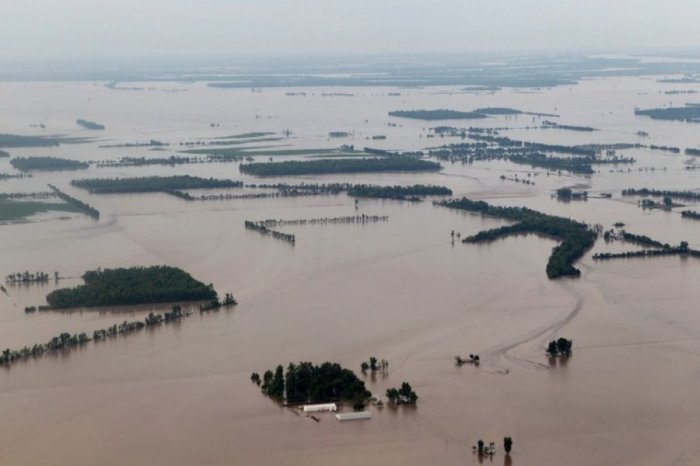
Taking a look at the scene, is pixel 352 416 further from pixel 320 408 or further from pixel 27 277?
pixel 27 277

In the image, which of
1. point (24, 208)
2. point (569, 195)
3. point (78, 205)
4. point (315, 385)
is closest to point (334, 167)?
point (569, 195)

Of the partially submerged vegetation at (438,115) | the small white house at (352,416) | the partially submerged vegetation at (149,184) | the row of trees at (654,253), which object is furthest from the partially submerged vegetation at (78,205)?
the partially submerged vegetation at (438,115)

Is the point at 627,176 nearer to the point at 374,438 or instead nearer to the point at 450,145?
the point at 450,145

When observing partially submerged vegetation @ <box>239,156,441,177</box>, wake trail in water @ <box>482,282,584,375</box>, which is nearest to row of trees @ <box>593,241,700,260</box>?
wake trail in water @ <box>482,282,584,375</box>

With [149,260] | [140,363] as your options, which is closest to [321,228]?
[149,260]

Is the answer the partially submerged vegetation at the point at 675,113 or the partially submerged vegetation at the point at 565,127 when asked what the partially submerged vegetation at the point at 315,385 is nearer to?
the partially submerged vegetation at the point at 565,127

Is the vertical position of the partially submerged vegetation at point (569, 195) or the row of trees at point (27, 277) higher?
the partially submerged vegetation at point (569, 195)
